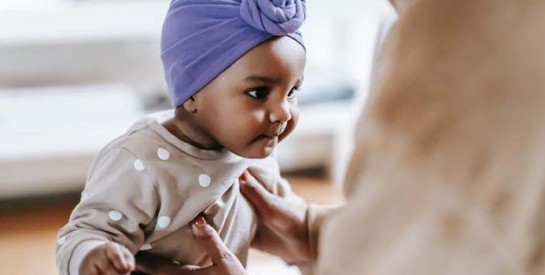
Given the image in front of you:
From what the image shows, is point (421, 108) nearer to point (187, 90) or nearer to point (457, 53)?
point (457, 53)

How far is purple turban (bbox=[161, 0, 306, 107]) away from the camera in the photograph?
0.75 m

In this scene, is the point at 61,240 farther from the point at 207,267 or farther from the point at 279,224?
the point at 279,224

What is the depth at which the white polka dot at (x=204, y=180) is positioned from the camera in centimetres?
80

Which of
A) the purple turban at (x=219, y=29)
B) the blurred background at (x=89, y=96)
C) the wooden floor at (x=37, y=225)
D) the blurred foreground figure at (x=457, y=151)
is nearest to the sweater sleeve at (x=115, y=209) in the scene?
the purple turban at (x=219, y=29)

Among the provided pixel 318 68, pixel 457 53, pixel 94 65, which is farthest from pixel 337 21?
pixel 457 53

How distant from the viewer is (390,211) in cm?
52

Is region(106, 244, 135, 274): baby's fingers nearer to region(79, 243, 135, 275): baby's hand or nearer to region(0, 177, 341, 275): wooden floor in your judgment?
region(79, 243, 135, 275): baby's hand

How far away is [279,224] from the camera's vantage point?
903 millimetres

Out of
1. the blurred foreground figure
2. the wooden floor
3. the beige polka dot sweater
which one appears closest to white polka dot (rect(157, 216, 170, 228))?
the beige polka dot sweater

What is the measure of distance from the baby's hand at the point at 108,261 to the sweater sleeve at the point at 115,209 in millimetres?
24

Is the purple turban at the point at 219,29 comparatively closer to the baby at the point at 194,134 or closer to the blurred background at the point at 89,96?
the baby at the point at 194,134

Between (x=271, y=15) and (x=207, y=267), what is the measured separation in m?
0.24

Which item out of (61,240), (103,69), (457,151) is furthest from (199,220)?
(103,69)

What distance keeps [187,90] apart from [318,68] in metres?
1.40
